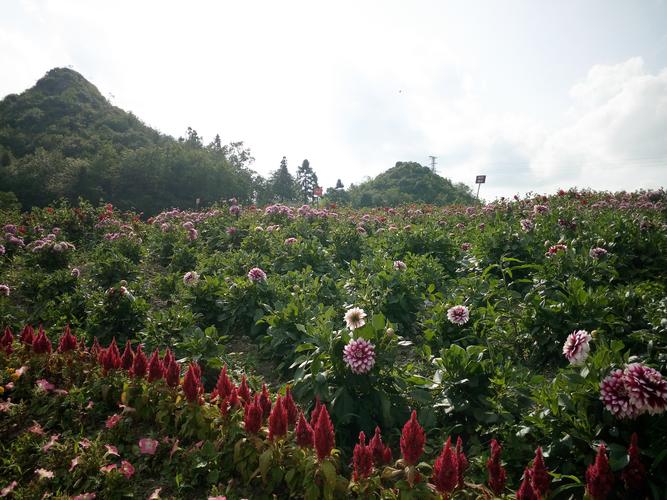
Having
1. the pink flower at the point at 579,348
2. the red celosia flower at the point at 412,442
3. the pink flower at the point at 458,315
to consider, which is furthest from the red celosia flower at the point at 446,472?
the pink flower at the point at 458,315

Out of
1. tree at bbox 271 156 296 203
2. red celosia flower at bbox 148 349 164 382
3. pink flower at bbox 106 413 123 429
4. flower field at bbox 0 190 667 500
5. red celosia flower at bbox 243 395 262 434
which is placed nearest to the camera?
flower field at bbox 0 190 667 500

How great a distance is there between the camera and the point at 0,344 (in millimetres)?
3311

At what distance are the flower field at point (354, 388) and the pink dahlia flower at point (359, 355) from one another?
0.5 inches

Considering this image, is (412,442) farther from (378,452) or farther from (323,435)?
(323,435)

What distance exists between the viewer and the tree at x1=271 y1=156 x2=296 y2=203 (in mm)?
47250

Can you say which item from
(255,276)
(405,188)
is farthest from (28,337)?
(405,188)

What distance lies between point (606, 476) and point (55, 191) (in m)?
31.8

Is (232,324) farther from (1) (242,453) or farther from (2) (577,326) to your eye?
(2) (577,326)

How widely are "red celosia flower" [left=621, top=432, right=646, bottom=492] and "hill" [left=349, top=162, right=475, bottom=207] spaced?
118 feet

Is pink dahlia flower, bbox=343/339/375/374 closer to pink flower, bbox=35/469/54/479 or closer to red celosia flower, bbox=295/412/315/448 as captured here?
red celosia flower, bbox=295/412/315/448

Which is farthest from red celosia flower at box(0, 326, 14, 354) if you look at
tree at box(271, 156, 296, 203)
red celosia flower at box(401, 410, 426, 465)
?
tree at box(271, 156, 296, 203)

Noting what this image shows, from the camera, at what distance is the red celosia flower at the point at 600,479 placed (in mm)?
1483

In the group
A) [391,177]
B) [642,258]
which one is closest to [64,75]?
[391,177]

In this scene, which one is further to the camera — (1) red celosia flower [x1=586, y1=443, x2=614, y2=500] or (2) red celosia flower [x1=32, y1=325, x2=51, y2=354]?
(2) red celosia flower [x1=32, y1=325, x2=51, y2=354]
